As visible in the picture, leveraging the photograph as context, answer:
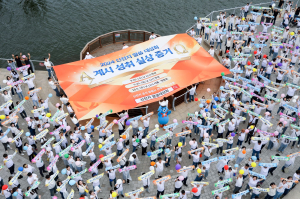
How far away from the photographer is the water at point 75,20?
29703mm

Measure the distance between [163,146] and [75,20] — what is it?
22477mm

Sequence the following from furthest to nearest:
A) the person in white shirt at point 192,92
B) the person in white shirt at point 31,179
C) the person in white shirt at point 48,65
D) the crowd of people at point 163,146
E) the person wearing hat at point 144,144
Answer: the person in white shirt at point 48,65, the person in white shirt at point 192,92, the person wearing hat at point 144,144, the crowd of people at point 163,146, the person in white shirt at point 31,179

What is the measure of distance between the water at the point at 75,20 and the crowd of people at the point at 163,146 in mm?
7157

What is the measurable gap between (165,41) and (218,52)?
17.9 feet

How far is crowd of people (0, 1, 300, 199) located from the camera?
566 inches

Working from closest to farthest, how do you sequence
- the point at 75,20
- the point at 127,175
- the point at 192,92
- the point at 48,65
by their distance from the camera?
the point at 127,175, the point at 192,92, the point at 48,65, the point at 75,20

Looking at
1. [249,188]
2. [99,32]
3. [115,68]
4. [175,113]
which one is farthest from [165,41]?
[249,188]

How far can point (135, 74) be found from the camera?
21516 millimetres

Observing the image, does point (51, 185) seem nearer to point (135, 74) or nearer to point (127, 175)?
point (127, 175)

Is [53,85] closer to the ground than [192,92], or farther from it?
farther from it

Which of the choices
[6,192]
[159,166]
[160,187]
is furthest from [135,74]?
[6,192]

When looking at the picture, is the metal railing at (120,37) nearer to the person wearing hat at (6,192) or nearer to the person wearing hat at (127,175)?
the person wearing hat at (127,175)

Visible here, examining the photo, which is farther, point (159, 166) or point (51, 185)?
point (159, 166)

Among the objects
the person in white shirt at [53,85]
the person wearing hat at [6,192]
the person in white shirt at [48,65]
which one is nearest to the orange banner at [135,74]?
the person in white shirt at [53,85]
